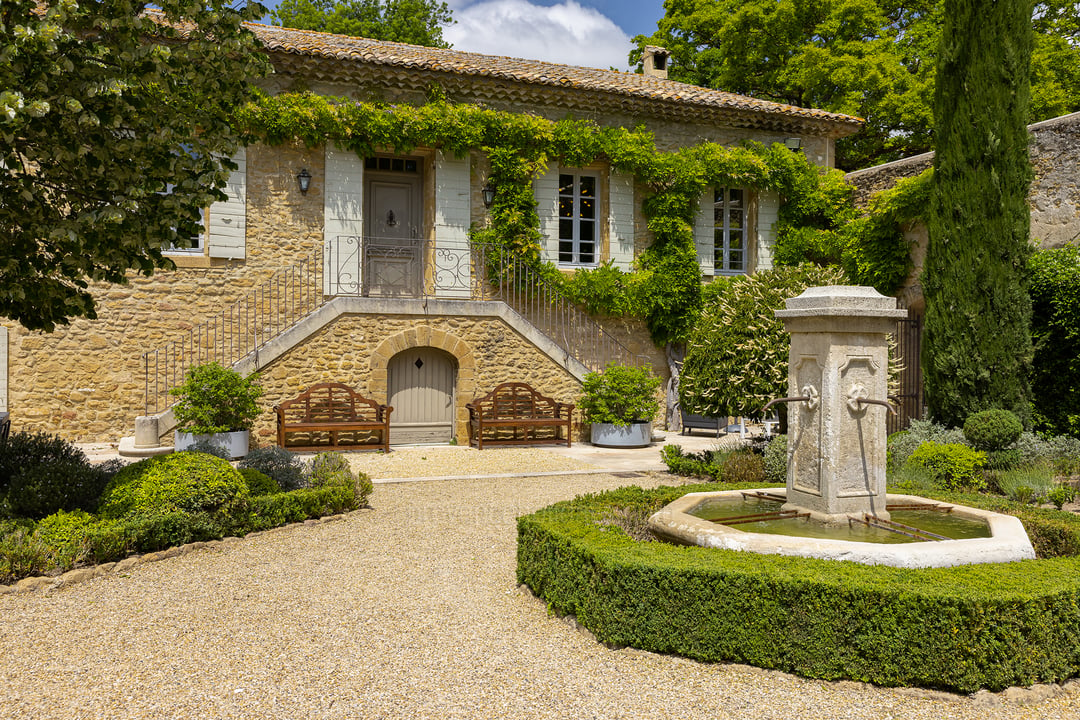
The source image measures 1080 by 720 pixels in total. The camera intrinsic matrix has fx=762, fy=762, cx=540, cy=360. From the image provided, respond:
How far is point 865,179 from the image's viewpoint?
1462 cm

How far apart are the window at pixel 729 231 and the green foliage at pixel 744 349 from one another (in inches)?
244

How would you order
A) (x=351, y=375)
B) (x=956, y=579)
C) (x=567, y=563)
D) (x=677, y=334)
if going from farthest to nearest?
(x=677, y=334)
(x=351, y=375)
(x=567, y=563)
(x=956, y=579)

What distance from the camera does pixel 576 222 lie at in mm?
14188

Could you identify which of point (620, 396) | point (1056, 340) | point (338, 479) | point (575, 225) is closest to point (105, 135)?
point (338, 479)

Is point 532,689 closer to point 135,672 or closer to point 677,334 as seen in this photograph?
point 135,672

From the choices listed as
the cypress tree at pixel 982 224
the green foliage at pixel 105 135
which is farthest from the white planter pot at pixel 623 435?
the green foliage at pixel 105 135

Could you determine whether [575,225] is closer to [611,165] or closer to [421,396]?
[611,165]

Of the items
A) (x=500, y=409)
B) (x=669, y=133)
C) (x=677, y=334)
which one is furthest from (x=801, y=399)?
(x=669, y=133)

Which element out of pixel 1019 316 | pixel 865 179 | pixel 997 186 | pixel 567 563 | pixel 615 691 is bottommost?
pixel 615 691

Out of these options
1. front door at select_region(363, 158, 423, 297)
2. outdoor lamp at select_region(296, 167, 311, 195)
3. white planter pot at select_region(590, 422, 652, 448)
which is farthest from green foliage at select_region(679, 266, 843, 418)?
outdoor lamp at select_region(296, 167, 311, 195)

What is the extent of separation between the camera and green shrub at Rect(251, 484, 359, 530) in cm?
627

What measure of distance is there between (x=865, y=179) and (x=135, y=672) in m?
14.6

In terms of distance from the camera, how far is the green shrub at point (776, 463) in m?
7.98

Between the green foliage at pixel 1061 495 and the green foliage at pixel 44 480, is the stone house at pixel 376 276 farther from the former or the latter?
the green foliage at pixel 1061 495
